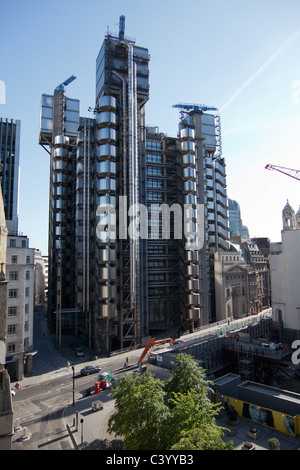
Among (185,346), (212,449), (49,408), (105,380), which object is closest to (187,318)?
(185,346)

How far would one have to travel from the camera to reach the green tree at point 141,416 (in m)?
20.9

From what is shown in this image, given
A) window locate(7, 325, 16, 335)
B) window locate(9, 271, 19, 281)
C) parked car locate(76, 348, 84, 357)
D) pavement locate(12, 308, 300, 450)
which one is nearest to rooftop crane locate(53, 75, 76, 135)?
window locate(9, 271, 19, 281)

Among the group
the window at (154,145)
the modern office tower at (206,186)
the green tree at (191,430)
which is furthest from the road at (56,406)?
the window at (154,145)

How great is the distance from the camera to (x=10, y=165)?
108312mm

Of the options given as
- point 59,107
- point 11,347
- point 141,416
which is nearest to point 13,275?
point 11,347

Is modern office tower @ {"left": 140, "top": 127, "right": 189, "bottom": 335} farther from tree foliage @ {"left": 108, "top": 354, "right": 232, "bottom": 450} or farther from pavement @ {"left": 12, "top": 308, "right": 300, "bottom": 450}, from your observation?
tree foliage @ {"left": 108, "top": 354, "right": 232, "bottom": 450}

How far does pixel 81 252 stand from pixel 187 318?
2782 centimetres

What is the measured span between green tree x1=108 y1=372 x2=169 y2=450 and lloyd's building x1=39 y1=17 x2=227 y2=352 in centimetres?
3421

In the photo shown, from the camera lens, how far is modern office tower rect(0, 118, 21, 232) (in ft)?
347

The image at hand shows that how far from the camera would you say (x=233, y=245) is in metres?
94.1

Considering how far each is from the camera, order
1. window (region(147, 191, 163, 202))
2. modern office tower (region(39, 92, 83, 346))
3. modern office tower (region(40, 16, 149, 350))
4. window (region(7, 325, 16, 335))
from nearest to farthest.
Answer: window (region(7, 325, 16, 335)), modern office tower (region(40, 16, 149, 350)), window (region(147, 191, 163, 202)), modern office tower (region(39, 92, 83, 346))

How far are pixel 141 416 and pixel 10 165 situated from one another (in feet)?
347

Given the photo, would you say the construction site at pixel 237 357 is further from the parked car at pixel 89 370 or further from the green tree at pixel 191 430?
the green tree at pixel 191 430
